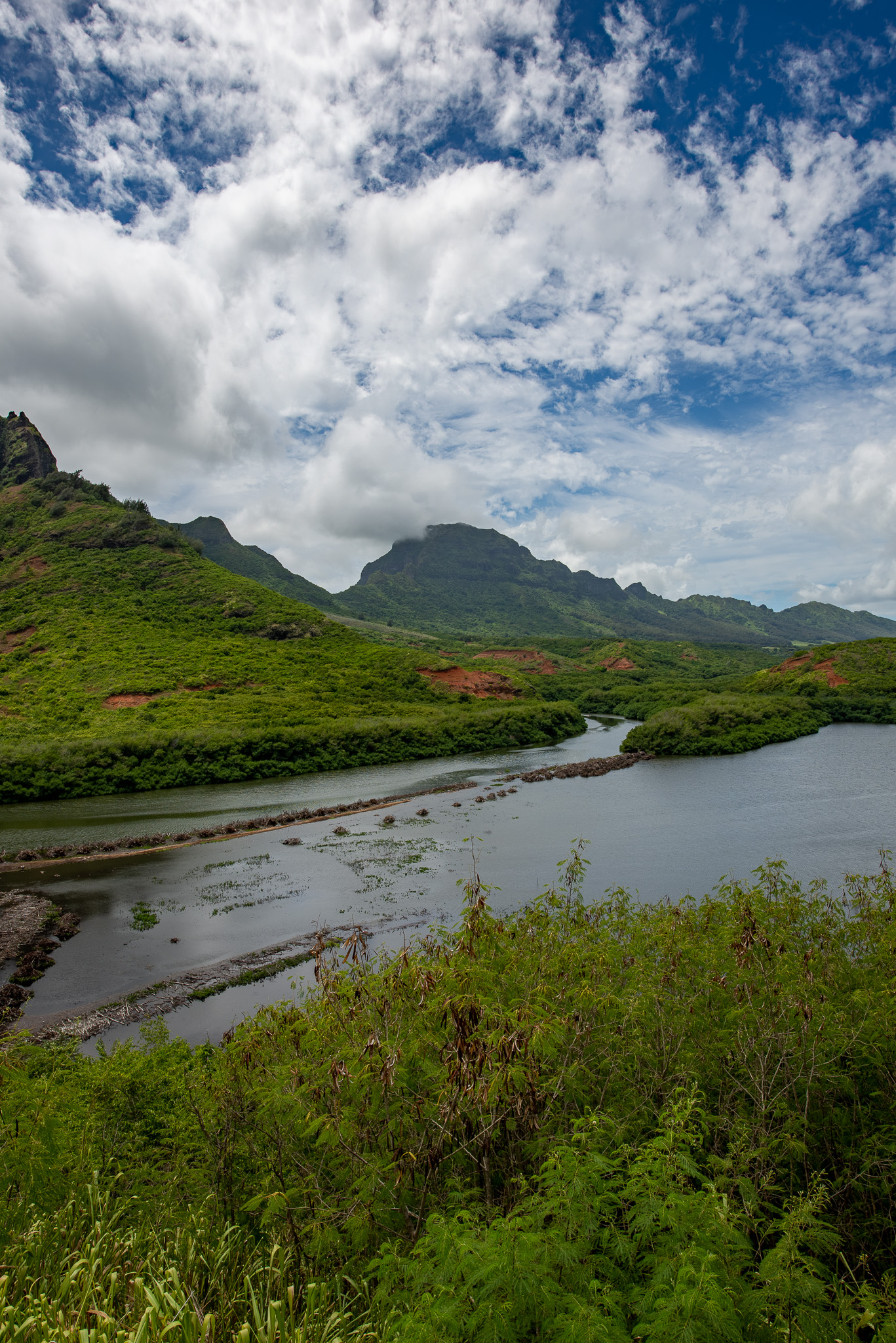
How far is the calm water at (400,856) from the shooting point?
60.2ft

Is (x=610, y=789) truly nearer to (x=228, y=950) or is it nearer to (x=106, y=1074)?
(x=228, y=950)

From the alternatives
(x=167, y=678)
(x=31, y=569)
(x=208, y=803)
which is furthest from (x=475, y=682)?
(x=31, y=569)

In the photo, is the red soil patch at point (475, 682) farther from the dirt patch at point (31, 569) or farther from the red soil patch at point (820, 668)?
the dirt patch at point (31, 569)

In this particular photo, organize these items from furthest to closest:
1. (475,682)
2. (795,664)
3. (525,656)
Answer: (525,656) < (795,664) < (475,682)

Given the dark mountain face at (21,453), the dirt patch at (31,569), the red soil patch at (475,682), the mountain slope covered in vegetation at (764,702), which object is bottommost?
the mountain slope covered in vegetation at (764,702)

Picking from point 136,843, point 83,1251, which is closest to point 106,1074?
point 83,1251

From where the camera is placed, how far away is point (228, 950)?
18125mm

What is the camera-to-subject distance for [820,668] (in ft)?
285

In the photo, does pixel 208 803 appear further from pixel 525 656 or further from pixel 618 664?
pixel 618 664

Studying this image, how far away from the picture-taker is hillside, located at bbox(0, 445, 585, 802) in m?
44.0

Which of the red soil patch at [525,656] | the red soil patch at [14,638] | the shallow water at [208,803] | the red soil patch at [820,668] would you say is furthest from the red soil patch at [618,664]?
the red soil patch at [14,638]

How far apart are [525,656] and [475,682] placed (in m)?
43.6

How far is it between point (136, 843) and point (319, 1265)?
1094 inches

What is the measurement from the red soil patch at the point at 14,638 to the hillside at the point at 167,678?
0.22 m
